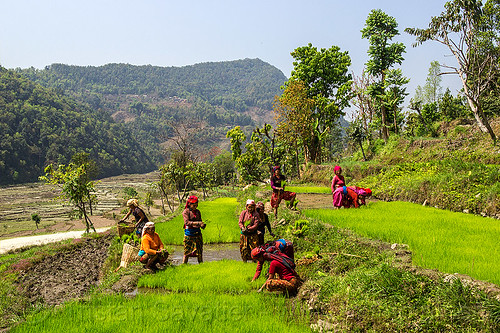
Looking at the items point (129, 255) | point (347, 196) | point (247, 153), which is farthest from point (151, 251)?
point (247, 153)

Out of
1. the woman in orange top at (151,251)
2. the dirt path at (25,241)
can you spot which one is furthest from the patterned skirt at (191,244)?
the dirt path at (25,241)

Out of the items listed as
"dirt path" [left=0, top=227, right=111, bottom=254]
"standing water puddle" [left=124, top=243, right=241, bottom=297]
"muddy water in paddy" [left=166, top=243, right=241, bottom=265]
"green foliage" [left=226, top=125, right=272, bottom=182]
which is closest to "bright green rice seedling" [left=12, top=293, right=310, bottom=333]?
"standing water puddle" [left=124, top=243, right=241, bottom=297]

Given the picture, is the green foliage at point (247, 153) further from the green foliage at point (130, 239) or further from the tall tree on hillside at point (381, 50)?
the green foliage at point (130, 239)

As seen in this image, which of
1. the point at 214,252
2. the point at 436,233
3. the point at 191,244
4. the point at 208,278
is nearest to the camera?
the point at 208,278

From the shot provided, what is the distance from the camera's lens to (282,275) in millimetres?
6148

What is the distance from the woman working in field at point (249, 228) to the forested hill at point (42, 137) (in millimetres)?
115612

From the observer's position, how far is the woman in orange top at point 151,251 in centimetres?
788

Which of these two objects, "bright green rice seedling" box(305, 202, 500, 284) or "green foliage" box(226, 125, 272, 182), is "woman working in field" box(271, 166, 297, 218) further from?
"green foliage" box(226, 125, 272, 182)

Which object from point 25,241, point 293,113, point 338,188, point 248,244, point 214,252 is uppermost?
point 293,113

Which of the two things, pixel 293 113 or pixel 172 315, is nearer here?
pixel 172 315

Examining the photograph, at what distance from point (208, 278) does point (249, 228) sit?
1697 millimetres

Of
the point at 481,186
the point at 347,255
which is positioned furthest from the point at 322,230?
the point at 481,186

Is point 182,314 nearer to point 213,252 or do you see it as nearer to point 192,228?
point 192,228

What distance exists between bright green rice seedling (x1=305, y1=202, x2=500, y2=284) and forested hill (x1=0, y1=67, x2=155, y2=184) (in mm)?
116692
